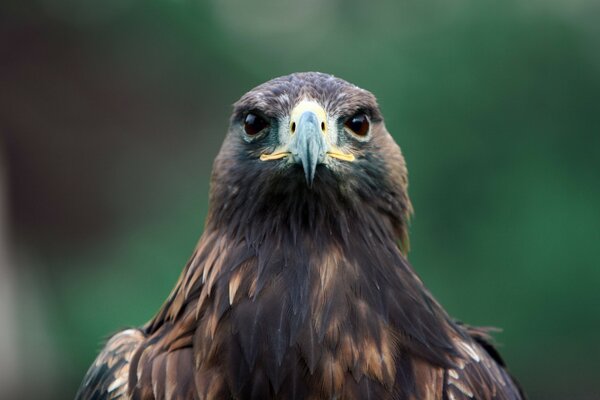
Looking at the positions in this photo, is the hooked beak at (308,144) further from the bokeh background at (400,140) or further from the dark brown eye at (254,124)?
the bokeh background at (400,140)

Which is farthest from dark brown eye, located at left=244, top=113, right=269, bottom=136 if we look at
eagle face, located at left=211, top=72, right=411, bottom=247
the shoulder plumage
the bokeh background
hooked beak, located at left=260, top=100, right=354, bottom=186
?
the bokeh background

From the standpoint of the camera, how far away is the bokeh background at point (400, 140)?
720 cm

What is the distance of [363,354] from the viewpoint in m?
3.08

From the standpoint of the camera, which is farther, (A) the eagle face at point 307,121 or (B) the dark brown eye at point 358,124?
(B) the dark brown eye at point 358,124

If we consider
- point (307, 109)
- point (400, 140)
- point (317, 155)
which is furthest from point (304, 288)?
point (400, 140)

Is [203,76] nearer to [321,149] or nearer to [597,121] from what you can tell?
[597,121]

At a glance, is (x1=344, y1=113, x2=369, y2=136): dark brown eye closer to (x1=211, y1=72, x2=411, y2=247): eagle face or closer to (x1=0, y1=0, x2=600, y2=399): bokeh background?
(x1=211, y1=72, x2=411, y2=247): eagle face

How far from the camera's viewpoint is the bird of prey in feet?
10.1

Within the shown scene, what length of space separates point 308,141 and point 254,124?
1.32ft

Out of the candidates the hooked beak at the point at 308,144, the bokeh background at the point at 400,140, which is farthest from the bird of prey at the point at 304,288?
the bokeh background at the point at 400,140

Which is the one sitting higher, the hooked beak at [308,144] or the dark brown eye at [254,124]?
the dark brown eye at [254,124]

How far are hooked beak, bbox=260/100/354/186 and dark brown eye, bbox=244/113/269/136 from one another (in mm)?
139

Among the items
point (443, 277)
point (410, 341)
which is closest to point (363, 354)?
point (410, 341)

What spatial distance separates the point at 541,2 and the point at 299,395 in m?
5.05
